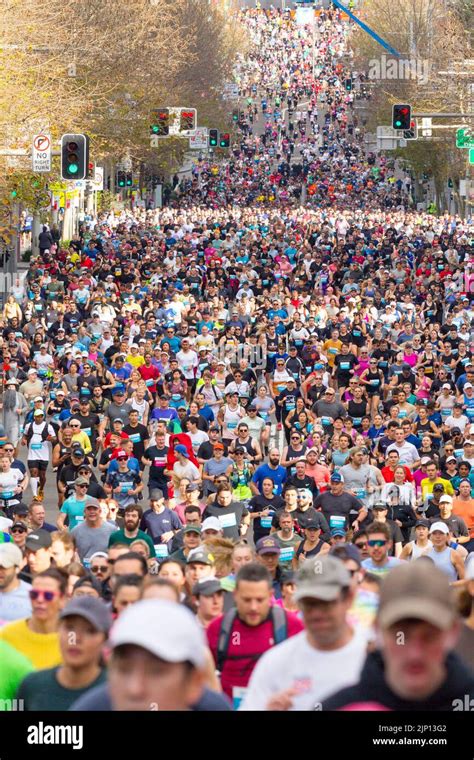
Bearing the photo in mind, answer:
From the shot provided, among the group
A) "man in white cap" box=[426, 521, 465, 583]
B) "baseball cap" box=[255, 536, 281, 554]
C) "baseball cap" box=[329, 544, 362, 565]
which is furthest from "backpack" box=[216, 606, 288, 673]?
"man in white cap" box=[426, 521, 465, 583]

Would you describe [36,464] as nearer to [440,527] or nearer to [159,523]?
[159,523]

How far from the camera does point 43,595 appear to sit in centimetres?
658

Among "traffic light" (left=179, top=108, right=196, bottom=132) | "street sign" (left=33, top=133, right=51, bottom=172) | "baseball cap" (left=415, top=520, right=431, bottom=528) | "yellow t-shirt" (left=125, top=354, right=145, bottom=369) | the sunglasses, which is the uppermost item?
"traffic light" (left=179, top=108, right=196, bottom=132)

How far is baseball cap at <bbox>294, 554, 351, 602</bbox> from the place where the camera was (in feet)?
15.9

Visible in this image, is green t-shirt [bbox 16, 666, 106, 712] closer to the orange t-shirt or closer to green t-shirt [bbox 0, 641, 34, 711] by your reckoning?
green t-shirt [bbox 0, 641, 34, 711]

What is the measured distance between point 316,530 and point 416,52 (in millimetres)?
60235

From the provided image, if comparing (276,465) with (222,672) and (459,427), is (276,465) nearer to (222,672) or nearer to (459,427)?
(459,427)

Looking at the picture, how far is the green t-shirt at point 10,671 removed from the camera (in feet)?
18.3

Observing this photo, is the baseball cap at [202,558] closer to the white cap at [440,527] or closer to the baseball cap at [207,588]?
the baseball cap at [207,588]

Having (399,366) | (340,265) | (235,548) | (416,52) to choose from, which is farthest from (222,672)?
(416,52)

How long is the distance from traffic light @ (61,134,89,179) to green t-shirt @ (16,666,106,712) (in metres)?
19.0

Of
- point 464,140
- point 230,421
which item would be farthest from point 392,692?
point 464,140

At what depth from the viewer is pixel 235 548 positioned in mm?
10227

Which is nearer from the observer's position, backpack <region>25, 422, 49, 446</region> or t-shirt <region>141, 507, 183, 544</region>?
t-shirt <region>141, 507, 183, 544</region>
